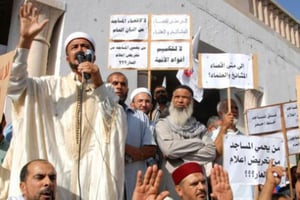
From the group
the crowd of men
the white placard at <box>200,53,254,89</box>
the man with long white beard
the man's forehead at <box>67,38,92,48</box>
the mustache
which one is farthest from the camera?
the white placard at <box>200,53,254,89</box>

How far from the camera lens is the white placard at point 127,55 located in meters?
4.64

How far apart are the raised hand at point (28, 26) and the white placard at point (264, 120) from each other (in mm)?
2987

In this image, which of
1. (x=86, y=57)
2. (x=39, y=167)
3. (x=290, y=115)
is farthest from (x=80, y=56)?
(x=290, y=115)

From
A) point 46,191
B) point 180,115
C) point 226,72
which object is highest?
point 226,72

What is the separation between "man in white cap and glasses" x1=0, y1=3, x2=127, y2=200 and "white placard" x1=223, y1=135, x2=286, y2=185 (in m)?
1.22

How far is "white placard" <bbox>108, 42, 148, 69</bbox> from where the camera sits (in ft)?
15.2

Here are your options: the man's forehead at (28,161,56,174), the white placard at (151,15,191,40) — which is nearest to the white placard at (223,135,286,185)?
the white placard at (151,15,191,40)

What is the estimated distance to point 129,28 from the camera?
4.88m

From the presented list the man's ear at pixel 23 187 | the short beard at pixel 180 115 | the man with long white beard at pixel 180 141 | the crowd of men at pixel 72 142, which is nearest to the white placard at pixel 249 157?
the man with long white beard at pixel 180 141

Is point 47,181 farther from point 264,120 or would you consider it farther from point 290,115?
point 290,115

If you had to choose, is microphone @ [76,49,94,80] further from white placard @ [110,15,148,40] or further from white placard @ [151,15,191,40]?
white placard @ [151,15,191,40]

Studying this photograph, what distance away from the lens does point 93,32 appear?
611 cm

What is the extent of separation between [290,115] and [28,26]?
10.8 ft

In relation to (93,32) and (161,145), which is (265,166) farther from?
(93,32)
